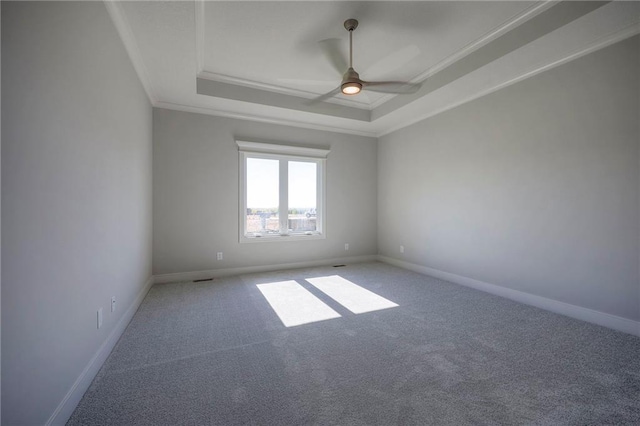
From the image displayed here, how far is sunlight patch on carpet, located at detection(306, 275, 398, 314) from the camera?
10.1 ft

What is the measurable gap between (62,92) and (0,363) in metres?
1.28

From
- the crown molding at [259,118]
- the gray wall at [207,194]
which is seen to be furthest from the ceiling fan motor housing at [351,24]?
the gray wall at [207,194]

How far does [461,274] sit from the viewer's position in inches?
155

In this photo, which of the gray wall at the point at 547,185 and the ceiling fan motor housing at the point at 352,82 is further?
the ceiling fan motor housing at the point at 352,82

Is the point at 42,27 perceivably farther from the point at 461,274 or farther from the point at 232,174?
the point at 461,274

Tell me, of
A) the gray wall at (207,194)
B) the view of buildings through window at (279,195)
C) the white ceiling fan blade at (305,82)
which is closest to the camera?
the white ceiling fan blade at (305,82)

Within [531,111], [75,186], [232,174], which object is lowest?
[75,186]

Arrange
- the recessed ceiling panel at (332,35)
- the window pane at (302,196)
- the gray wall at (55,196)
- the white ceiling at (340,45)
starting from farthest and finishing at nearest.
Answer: the window pane at (302,196)
the recessed ceiling panel at (332,35)
the white ceiling at (340,45)
the gray wall at (55,196)

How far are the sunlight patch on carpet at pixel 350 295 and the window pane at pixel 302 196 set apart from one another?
123 centimetres

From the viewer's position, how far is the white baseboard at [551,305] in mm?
2441

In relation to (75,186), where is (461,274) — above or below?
below

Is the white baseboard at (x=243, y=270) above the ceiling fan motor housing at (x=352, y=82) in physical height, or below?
below

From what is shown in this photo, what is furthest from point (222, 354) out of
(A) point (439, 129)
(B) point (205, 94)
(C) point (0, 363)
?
(A) point (439, 129)

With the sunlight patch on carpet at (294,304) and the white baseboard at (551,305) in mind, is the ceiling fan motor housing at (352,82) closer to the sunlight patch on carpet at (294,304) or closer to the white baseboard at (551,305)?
the sunlight patch on carpet at (294,304)
